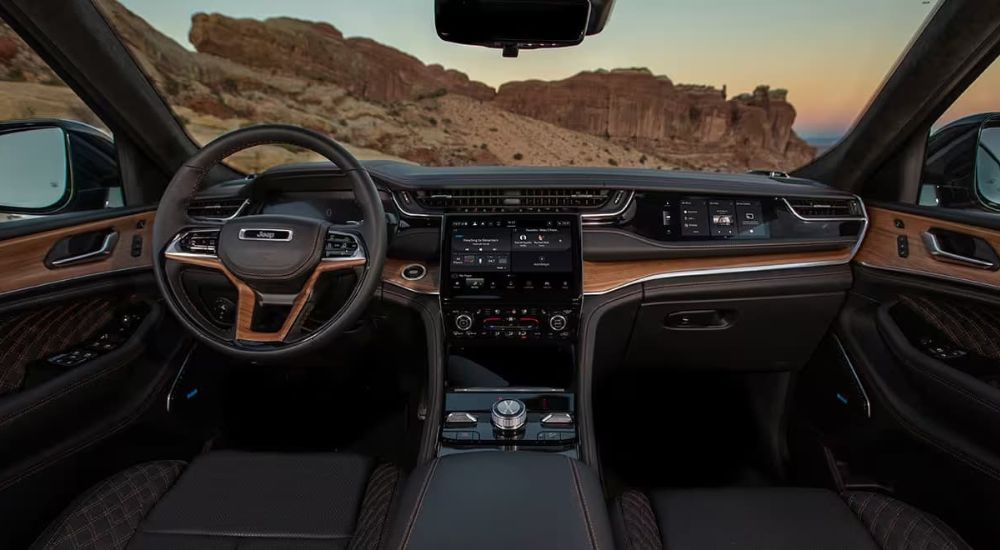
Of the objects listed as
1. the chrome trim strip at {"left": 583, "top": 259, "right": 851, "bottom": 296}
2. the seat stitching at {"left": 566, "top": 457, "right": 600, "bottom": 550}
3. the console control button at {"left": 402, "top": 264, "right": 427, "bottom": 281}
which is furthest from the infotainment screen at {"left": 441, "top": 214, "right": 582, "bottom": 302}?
the seat stitching at {"left": 566, "top": 457, "right": 600, "bottom": 550}

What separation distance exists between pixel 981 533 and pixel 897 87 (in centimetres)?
139

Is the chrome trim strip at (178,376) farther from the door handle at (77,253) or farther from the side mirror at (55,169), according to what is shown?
the side mirror at (55,169)

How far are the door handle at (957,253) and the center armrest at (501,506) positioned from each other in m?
1.43

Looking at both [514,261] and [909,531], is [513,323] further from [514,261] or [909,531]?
[909,531]

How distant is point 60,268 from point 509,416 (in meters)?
1.57

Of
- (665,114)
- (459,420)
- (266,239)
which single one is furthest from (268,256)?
(665,114)

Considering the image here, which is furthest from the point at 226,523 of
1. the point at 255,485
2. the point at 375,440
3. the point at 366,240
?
the point at 375,440

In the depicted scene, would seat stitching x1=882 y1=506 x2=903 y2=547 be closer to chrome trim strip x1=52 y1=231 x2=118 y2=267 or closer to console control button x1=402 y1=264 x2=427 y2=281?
console control button x1=402 y1=264 x2=427 y2=281

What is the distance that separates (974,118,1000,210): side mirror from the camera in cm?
215

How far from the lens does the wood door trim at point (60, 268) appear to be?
6.18 ft

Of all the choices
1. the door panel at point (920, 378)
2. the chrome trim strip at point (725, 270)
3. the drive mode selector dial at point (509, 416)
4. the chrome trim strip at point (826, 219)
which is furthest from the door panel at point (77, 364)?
the door panel at point (920, 378)

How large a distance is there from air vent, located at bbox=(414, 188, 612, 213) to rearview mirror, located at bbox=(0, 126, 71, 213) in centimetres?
139

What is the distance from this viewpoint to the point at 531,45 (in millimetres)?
2092

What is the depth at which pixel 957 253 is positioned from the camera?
1.98 m
